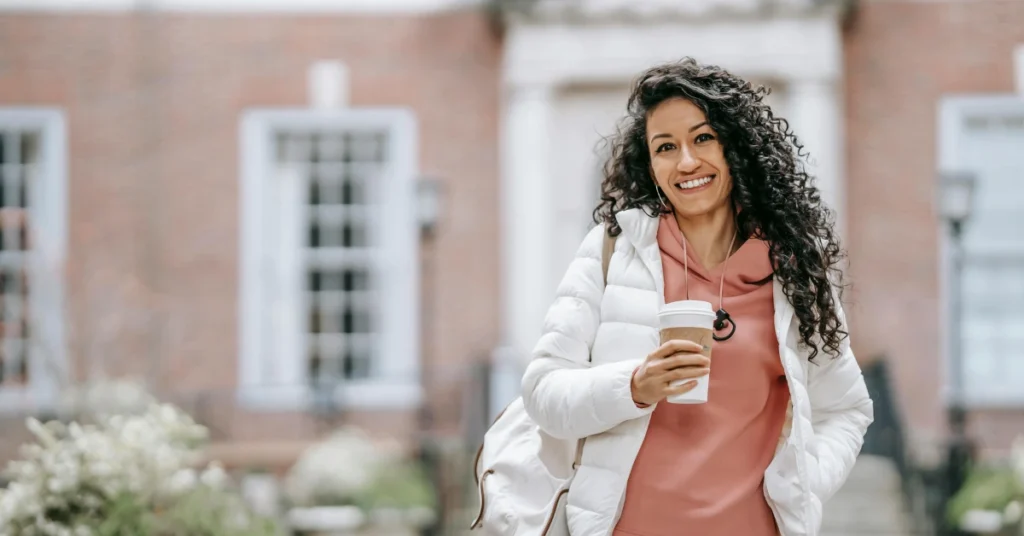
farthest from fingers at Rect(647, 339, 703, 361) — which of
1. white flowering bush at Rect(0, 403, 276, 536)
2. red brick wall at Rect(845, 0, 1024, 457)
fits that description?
red brick wall at Rect(845, 0, 1024, 457)

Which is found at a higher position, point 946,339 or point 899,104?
point 899,104

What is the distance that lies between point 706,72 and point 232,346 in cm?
1027

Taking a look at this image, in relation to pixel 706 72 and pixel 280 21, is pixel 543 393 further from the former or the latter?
pixel 280 21

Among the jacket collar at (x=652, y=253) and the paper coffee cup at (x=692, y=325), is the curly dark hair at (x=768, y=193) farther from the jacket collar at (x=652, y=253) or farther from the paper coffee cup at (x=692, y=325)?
the paper coffee cup at (x=692, y=325)

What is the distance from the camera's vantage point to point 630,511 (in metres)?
2.56

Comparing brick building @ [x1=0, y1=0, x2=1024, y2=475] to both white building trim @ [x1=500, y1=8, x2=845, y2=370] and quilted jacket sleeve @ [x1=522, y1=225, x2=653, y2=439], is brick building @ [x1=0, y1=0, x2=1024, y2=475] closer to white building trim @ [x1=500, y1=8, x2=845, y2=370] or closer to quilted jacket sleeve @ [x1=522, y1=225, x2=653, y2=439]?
white building trim @ [x1=500, y1=8, x2=845, y2=370]

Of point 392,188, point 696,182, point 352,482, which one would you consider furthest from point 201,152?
point 696,182

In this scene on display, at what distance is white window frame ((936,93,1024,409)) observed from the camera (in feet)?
39.5

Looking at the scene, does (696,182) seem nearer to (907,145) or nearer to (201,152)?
(907,145)

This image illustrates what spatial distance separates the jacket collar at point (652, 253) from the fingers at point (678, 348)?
0.23 meters

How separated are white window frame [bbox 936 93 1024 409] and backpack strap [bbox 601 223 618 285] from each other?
993 centimetres

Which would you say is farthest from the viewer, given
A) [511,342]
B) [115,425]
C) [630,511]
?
[511,342]

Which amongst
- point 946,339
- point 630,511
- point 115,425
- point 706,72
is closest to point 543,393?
point 630,511

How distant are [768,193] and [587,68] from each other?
9274 millimetres
